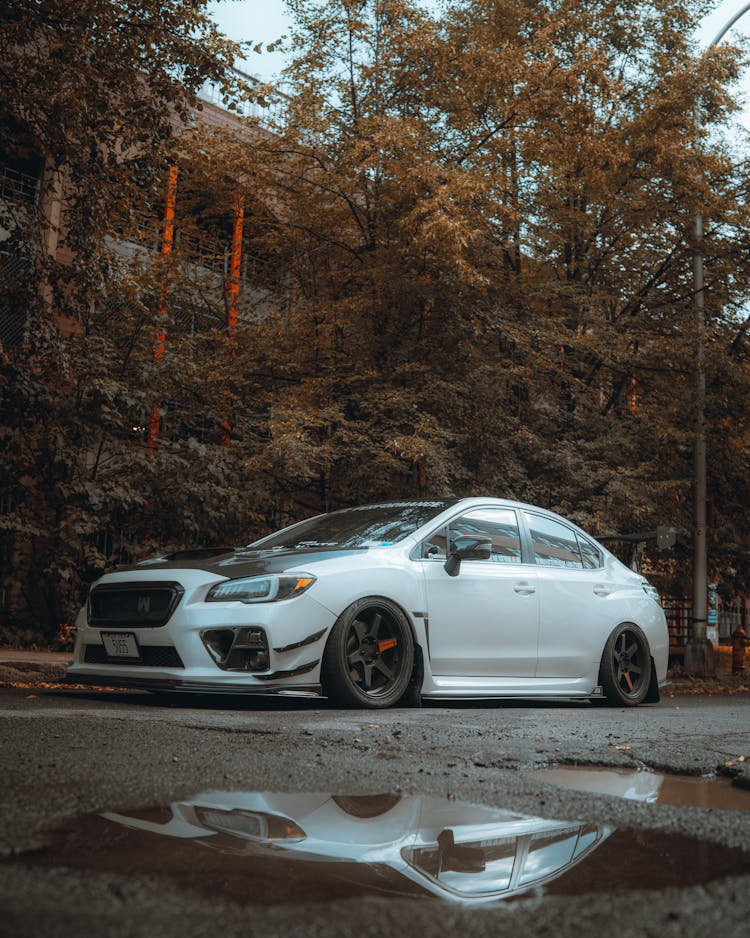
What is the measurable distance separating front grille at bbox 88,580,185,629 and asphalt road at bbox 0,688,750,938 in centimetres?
58

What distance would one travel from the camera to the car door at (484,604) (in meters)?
7.25

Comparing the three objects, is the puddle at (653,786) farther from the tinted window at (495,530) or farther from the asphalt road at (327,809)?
the tinted window at (495,530)

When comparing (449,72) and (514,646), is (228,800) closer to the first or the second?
(514,646)

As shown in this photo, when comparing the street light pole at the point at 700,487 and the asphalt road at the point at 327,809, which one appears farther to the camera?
the street light pole at the point at 700,487

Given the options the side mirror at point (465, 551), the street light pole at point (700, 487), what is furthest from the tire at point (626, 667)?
the street light pole at point (700, 487)

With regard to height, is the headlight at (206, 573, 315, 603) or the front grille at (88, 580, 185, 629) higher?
the headlight at (206, 573, 315, 603)

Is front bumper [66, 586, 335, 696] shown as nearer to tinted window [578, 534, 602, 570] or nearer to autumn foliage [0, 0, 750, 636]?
tinted window [578, 534, 602, 570]

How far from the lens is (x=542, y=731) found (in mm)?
5652

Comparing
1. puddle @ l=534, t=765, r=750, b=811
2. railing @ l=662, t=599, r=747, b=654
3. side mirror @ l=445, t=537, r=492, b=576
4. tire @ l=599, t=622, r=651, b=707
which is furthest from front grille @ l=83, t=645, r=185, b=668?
railing @ l=662, t=599, r=747, b=654

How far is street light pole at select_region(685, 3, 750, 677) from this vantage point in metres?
16.1

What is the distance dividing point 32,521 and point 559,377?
306 inches

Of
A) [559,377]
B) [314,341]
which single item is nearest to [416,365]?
[314,341]

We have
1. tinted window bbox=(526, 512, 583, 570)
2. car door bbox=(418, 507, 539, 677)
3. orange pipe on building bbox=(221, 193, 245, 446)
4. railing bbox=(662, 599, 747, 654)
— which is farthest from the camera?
railing bbox=(662, 599, 747, 654)

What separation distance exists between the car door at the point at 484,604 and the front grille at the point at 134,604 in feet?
5.74
